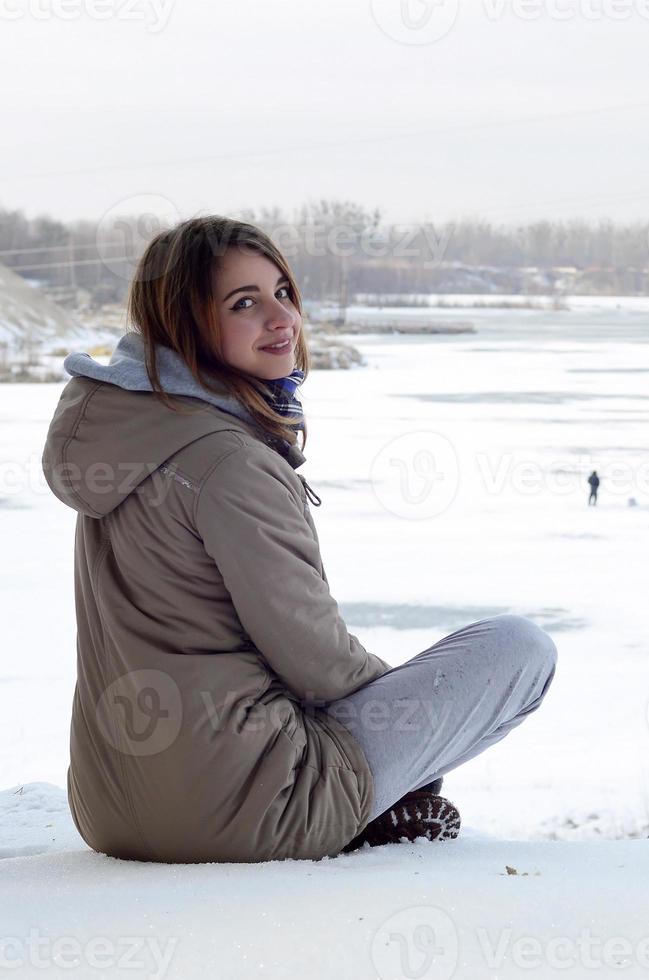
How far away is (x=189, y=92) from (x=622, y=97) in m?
1.57

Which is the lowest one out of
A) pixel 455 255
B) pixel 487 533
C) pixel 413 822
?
pixel 487 533

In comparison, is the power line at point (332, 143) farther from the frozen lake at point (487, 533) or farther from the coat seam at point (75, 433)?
the coat seam at point (75, 433)

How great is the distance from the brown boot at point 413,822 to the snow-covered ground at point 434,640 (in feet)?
0.06

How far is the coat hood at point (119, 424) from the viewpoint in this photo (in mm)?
998

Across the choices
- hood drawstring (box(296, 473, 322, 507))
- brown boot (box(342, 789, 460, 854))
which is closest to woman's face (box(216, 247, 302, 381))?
hood drawstring (box(296, 473, 322, 507))

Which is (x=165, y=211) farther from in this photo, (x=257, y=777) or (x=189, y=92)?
(x=189, y=92)

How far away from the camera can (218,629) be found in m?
1.02

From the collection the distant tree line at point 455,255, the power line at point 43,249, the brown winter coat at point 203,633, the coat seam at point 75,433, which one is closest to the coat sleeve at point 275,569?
the brown winter coat at point 203,633

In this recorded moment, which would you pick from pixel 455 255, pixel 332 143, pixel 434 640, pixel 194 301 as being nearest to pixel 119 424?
pixel 194 301

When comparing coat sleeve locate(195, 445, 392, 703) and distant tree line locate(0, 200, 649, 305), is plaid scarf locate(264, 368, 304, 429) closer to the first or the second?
coat sleeve locate(195, 445, 392, 703)

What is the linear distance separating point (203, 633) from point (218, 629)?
1 centimetres

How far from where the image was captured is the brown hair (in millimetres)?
1078

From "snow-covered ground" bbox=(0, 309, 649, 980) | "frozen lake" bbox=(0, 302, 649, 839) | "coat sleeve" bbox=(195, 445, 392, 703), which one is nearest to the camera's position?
"snow-covered ground" bbox=(0, 309, 649, 980)

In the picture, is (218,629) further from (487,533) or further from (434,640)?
(487,533)
